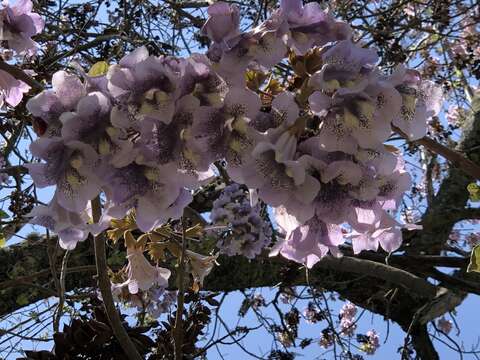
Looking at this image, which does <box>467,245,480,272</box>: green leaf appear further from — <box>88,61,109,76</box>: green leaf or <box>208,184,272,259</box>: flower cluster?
<box>88,61,109,76</box>: green leaf

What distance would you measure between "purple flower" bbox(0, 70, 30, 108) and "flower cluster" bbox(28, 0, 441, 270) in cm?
32

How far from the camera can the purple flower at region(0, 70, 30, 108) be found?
1229 mm

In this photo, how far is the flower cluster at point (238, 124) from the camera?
868 mm

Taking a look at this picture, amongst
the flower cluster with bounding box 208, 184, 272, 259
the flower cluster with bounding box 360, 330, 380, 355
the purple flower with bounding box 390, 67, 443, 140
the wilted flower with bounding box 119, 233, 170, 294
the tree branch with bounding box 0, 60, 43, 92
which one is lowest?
the purple flower with bounding box 390, 67, 443, 140

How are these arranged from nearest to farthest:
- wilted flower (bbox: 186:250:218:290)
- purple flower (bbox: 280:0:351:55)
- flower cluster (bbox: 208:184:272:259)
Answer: purple flower (bbox: 280:0:351:55) < wilted flower (bbox: 186:250:218:290) < flower cluster (bbox: 208:184:272:259)

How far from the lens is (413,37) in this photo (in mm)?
5809

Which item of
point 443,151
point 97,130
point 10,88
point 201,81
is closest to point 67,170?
point 97,130

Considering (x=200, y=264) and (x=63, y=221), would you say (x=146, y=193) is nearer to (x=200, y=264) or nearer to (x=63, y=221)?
(x=63, y=221)

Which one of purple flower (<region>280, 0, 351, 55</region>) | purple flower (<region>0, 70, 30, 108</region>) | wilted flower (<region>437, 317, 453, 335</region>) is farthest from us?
wilted flower (<region>437, 317, 453, 335</region>)

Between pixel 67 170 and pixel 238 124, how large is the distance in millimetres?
257

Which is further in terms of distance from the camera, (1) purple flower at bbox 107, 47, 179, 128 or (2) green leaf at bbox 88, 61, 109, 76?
(2) green leaf at bbox 88, 61, 109, 76

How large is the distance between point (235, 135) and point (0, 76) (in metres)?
0.58

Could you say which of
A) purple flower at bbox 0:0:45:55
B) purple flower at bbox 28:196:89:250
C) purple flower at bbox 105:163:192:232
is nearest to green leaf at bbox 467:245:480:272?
purple flower at bbox 105:163:192:232

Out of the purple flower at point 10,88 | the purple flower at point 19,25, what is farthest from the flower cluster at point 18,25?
the purple flower at point 10,88
